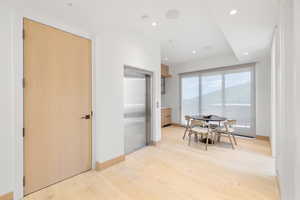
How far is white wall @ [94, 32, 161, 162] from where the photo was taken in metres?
2.50

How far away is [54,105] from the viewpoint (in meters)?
2.10

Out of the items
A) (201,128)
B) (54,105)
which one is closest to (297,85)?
(54,105)

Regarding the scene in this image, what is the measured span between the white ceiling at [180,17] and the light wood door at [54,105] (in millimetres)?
297

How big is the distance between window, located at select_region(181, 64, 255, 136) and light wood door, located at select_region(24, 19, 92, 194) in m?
4.29

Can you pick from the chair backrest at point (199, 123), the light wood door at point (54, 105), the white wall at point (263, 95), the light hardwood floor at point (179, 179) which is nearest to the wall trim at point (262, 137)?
the white wall at point (263, 95)

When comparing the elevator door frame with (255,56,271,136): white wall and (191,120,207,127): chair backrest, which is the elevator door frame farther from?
(255,56,271,136): white wall

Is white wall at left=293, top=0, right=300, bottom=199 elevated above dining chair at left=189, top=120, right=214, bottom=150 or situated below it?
above

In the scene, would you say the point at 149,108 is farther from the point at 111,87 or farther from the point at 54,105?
the point at 54,105

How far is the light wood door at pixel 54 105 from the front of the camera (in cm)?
188

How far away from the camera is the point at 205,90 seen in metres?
5.41

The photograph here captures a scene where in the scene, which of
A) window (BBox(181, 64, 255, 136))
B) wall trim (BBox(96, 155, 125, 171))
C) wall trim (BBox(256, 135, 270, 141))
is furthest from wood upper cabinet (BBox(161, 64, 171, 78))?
wall trim (BBox(96, 155, 125, 171))

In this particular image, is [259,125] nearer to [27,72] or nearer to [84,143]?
[84,143]
